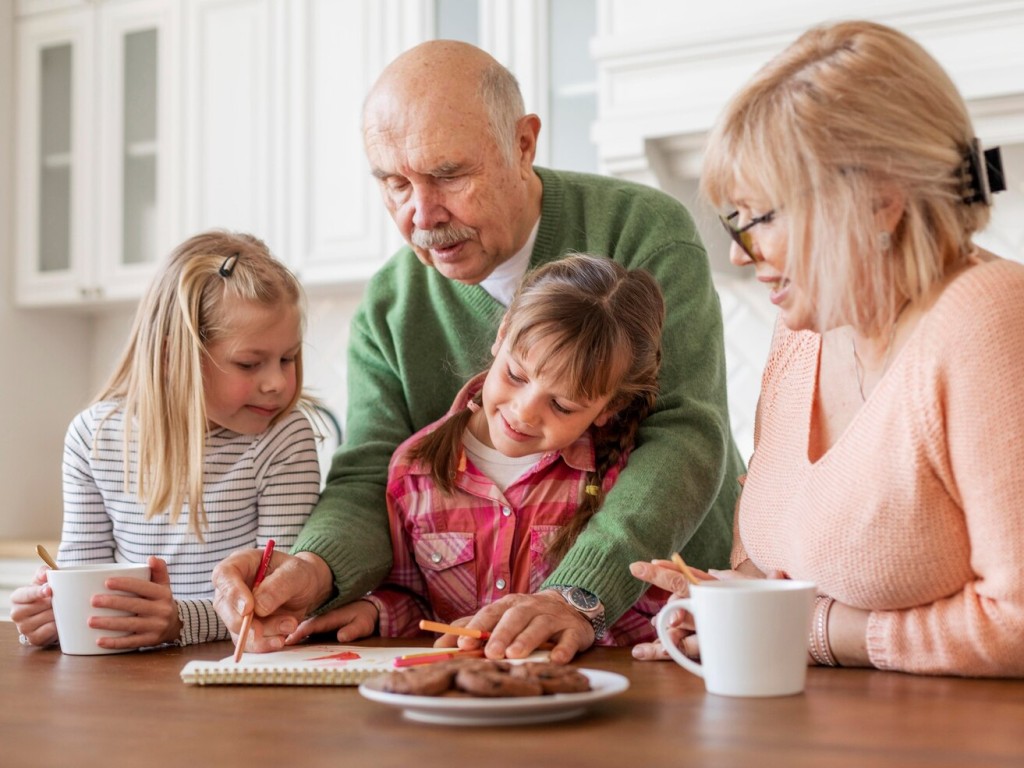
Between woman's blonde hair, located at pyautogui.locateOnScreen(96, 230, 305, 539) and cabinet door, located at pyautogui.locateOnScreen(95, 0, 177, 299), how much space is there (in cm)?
205

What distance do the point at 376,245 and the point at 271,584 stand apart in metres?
2.14

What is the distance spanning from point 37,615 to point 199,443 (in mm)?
330

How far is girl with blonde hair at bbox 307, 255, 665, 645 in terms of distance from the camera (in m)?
1.50

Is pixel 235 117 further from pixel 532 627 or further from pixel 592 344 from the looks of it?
pixel 532 627

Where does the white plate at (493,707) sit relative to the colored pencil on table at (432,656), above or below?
above

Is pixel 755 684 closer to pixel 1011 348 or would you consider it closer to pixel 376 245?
pixel 1011 348

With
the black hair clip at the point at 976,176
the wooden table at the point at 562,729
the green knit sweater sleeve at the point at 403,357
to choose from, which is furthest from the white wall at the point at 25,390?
the black hair clip at the point at 976,176

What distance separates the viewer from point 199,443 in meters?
1.68

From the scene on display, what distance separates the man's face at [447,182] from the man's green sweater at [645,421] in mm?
93

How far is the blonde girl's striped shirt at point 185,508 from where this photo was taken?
1.70m

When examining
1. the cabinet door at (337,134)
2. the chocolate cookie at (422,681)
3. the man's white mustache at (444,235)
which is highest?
the cabinet door at (337,134)

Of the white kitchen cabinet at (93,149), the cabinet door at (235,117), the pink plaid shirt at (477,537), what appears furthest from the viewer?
the white kitchen cabinet at (93,149)

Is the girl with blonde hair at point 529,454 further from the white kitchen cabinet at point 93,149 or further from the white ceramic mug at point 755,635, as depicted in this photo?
the white kitchen cabinet at point 93,149

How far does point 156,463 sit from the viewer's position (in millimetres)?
1670
